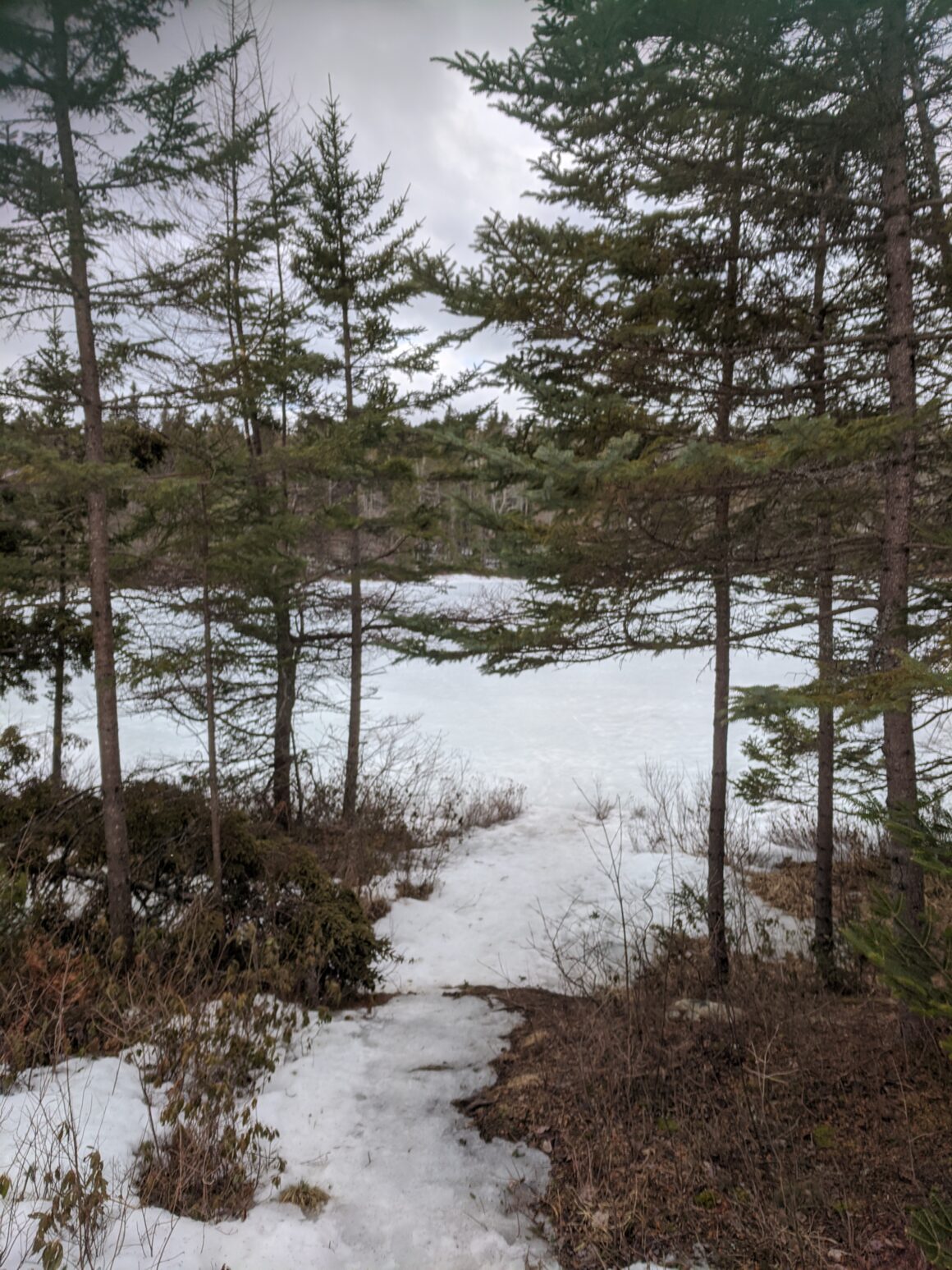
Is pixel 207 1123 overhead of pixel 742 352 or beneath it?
beneath

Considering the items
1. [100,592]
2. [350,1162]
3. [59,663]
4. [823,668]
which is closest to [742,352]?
[823,668]

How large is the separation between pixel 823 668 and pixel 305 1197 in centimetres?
473

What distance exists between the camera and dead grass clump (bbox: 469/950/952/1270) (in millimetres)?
2855

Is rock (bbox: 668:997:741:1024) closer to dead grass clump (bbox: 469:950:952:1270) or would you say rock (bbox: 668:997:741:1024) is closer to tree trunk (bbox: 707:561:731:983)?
dead grass clump (bbox: 469:950:952:1270)

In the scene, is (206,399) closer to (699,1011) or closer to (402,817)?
(699,1011)

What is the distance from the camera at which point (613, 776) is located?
48.2 ft

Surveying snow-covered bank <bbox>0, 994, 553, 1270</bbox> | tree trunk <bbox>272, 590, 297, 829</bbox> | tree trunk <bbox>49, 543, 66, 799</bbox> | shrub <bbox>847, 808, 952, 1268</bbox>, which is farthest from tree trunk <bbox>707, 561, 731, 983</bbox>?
tree trunk <bbox>49, 543, 66, 799</bbox>

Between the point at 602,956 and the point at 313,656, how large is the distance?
6.09 m

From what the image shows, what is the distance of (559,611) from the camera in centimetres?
596

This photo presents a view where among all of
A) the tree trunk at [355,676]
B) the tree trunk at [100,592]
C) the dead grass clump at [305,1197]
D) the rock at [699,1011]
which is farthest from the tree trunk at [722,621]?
the tree trunk at [355,676]

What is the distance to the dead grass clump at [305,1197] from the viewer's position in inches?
126

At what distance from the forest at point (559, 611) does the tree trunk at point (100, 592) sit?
3 centimetres

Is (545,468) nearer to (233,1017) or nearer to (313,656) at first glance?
(233,1017)

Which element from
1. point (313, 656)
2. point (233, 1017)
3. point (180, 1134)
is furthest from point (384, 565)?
point (180, 1134)
